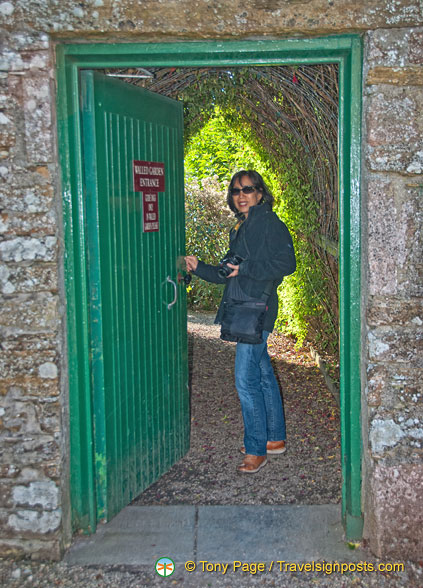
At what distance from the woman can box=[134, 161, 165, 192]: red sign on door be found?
1.67 ft

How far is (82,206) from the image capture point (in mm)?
3328

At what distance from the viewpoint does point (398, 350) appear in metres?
3.21

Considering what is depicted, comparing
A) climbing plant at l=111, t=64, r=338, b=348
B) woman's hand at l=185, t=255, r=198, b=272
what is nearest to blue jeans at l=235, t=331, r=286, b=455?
woman's hand at l=185, t=255, r=198, b=272

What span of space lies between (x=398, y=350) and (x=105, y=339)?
1.53 m

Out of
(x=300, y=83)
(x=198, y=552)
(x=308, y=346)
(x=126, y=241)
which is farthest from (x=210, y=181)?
(x=198, y=552)

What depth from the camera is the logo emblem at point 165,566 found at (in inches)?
126

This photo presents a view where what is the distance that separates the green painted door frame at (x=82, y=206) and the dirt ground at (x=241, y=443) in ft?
2.15

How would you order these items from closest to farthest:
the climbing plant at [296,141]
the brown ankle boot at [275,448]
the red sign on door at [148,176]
→ the red sign on door at [148,176] < the brown ankle boot at [275,448] < the climbing plant at [296,141]

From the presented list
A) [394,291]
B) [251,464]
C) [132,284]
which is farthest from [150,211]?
[251,464]

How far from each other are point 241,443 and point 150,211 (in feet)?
6.85

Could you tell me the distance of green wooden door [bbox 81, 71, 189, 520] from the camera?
340 cm

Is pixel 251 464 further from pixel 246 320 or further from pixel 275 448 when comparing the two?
pixel 246 320

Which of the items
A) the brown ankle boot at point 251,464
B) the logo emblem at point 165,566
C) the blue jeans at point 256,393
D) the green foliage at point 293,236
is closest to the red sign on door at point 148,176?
the blue jeans at point 256,393

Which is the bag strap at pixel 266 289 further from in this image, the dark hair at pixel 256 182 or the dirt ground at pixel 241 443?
the dirt ground at pixel 241 443
